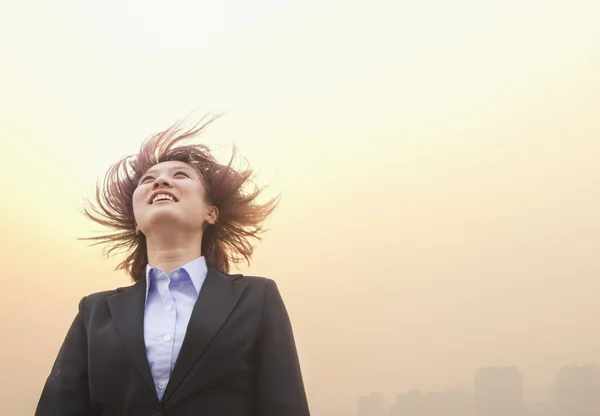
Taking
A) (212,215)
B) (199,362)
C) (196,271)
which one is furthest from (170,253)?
(199,362)

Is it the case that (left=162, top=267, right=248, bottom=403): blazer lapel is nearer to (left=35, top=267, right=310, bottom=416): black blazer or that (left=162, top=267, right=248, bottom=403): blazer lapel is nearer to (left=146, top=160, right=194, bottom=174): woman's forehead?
(left=35, top=267, right=310, bottom=416): black blazer

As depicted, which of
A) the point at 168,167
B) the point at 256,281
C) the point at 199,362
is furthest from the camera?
the point at 168,167

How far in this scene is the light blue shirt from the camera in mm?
1692

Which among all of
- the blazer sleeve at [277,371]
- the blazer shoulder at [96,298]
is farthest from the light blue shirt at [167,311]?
the blazer sleeve at [277,371]

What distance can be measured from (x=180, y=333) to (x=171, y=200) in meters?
0.40

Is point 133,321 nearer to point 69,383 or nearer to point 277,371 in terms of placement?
point 69,383

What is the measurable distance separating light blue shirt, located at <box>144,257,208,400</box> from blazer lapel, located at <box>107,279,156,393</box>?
0.8 inches

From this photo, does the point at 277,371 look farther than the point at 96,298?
No

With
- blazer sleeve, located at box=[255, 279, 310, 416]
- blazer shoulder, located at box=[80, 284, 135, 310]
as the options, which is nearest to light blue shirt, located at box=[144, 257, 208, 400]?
blazer shoulder, located at box=[80, 284, 135, 310]

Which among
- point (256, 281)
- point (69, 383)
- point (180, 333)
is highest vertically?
point (256, 281)

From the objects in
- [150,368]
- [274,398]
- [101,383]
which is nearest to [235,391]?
[274,398]

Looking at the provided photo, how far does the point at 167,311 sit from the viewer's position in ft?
5.82

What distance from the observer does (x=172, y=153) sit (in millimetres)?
2154

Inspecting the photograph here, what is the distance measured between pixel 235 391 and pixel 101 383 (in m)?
0.35
